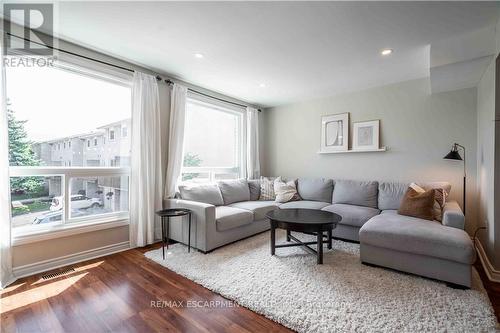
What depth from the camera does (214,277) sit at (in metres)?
2.28

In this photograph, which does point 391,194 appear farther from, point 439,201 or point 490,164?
point 490,164

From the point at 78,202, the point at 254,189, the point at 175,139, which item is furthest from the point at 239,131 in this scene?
the point at 78,202

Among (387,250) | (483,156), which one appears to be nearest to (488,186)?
(483,156)

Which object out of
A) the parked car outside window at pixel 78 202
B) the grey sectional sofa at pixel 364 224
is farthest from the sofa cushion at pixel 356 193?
the parked car outside window at pixel 78 202

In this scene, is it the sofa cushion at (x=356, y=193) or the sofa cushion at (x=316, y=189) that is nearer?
the sofa cushion at (x=356, y=193)

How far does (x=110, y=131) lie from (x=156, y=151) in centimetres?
61

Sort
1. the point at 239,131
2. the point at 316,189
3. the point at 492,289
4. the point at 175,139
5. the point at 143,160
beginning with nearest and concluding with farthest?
1. the point at 492,289
2. the point at 143,160
3. the point at 175,139
4. the point at 316,189
5. the point at 239,131

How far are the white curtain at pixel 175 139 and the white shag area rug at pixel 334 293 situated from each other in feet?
3.43

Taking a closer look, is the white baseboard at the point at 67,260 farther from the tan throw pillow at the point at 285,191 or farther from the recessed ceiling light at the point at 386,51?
the recessed ceiling light at the point at 386,51

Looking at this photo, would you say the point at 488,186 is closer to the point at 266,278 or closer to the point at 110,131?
the point at 266,278

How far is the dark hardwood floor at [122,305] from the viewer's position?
1.64 m

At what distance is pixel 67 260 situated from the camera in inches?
102

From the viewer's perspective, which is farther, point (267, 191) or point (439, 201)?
point (267, 191)

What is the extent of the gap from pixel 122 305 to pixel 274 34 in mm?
2827
